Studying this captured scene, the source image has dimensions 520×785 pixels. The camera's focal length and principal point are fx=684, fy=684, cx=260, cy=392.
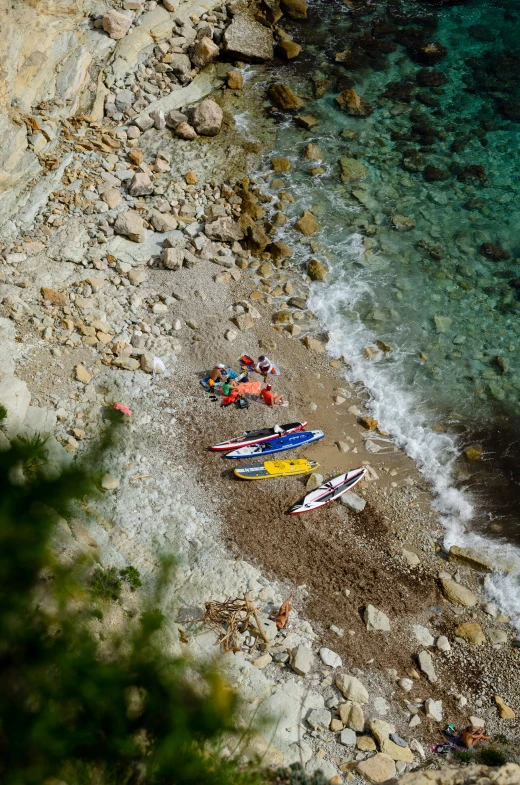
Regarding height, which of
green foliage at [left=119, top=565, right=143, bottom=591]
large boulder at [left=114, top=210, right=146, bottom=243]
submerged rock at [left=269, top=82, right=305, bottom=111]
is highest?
submerged rock at [left=269, top=82, right=305, bottom=111]

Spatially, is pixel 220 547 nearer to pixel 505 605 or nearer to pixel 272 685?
pixel 272 685

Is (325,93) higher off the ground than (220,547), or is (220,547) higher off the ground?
(325,93)

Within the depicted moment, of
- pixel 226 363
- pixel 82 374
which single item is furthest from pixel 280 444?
pixel 82 374

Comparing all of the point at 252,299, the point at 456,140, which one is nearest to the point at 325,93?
the point at 456,140

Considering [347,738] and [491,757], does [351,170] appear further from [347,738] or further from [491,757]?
[491,757]

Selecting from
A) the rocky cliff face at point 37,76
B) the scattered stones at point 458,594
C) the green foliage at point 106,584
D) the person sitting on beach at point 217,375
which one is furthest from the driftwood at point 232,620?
the rocky cliff face at point 37,76

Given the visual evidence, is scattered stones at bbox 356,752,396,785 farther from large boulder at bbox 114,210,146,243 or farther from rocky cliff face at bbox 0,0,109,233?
rocky cliff face at bbox 0,0,109,233

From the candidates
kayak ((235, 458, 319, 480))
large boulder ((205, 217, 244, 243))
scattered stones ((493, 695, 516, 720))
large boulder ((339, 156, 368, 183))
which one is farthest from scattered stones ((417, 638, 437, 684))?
large boulder ((339, 156, 368, 183))
